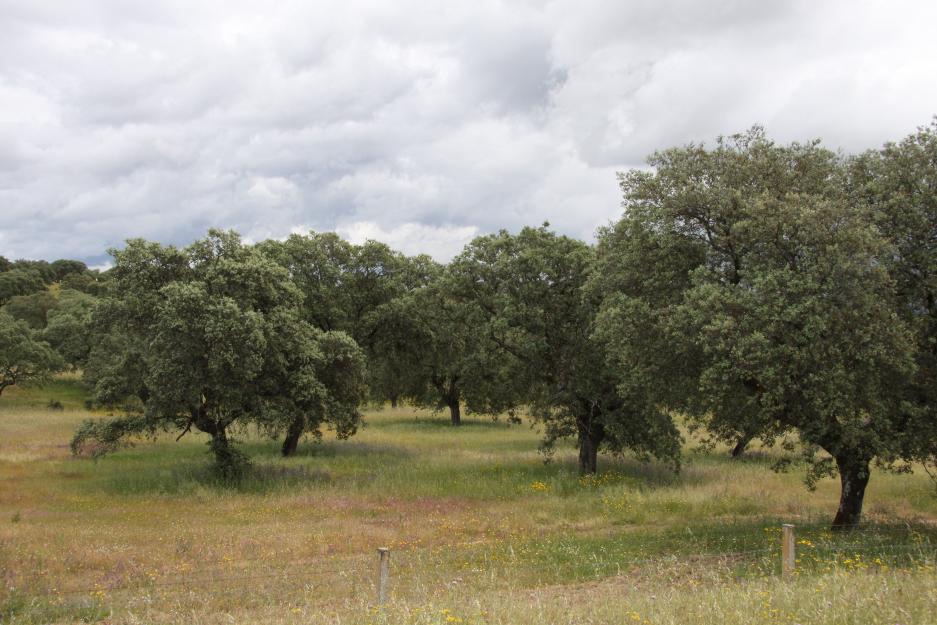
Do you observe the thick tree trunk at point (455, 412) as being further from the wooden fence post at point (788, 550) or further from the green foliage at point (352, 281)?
the wooden fence post at point (788, 550)

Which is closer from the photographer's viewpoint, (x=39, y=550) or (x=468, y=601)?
(x=468, y=601)

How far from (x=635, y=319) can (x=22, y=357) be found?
65.2 m

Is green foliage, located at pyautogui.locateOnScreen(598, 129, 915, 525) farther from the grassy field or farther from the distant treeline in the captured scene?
the grassy field

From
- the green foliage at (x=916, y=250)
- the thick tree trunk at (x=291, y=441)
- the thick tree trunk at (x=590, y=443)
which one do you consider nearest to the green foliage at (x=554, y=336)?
the thick tree trunk at (x=590, y=443)

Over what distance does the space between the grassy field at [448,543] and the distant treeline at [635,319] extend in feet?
7.86

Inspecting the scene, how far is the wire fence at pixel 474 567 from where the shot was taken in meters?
12.0

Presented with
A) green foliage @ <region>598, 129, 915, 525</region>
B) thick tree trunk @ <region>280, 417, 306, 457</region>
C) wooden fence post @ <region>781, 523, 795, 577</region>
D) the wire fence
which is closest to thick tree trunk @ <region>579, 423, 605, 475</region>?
green foliage @ <region>598, 129, 915, 525</region>

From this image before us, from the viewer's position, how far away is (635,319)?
56.8 feet

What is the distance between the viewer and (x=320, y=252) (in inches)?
1433

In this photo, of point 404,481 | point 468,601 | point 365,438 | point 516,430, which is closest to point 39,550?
point 468,601

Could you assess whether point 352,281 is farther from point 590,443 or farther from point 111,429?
point 590,443

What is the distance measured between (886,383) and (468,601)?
12.1m

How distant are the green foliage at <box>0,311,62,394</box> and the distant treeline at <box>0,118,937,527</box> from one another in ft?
98.7

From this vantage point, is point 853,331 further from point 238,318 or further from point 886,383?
point 238,318
